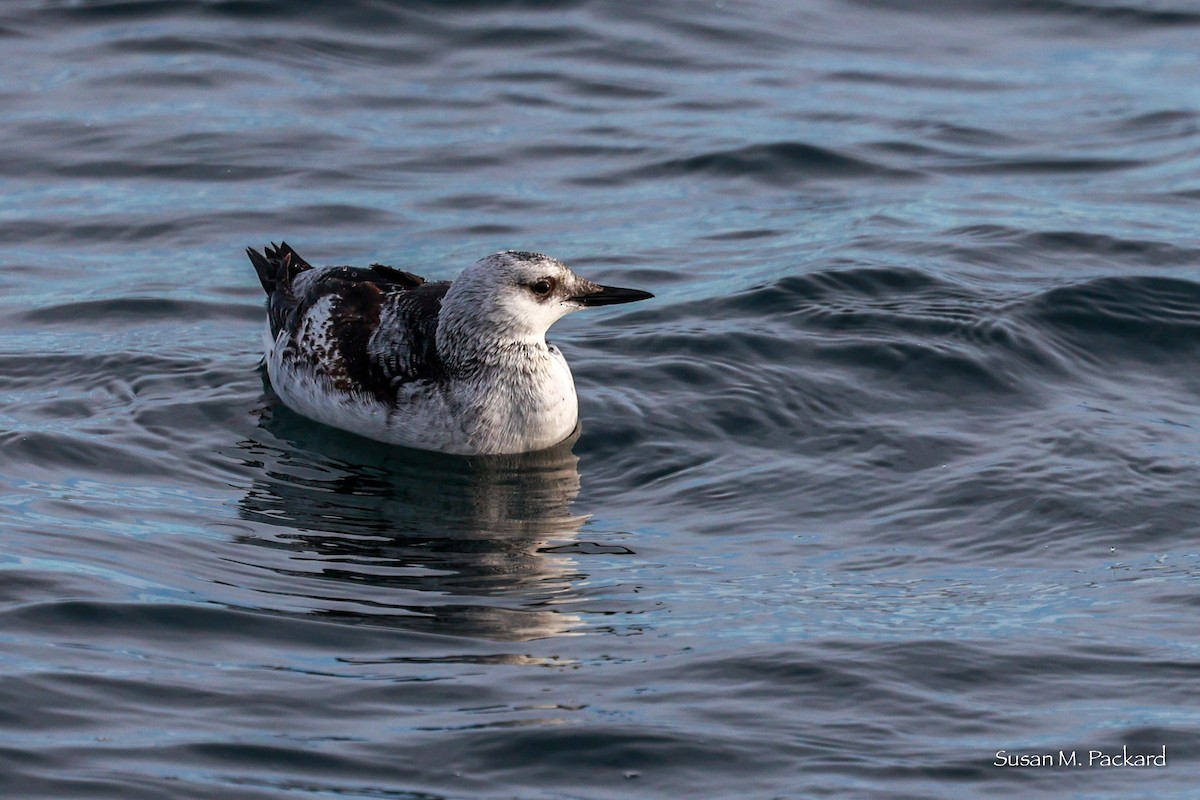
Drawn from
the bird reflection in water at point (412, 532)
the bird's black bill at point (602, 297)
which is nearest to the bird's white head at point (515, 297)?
the bird's black bill at point (602, 297)

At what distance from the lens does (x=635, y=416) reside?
1062 centimetres

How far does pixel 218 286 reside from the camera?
43.6 ft

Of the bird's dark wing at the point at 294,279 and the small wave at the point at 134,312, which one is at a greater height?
the bird's dark wing at the point at 294,279

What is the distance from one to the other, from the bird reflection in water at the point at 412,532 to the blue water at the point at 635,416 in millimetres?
36

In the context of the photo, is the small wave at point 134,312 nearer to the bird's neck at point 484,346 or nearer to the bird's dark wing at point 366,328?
the bird's dark wing at point 366,328

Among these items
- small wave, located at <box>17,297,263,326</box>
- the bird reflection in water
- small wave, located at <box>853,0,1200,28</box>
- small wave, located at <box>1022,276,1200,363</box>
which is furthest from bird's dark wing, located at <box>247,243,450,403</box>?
small wave, located at <box>853,0,1200,28</box>

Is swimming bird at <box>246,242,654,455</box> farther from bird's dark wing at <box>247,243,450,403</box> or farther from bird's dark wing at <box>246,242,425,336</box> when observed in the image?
bird's dark wing at <box>246,242,425,336</box>

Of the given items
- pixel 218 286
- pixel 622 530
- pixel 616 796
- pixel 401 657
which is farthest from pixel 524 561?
pixel 218 286

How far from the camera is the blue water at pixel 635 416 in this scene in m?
6.53

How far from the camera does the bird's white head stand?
10250 mm

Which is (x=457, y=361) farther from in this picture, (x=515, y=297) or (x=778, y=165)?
(x=778, y=165)

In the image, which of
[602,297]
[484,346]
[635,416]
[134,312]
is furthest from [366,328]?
[134,312]

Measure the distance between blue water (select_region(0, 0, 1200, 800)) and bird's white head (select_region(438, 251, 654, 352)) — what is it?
0.78 m

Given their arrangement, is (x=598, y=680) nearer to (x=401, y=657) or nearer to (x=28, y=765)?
(x=401, y=657)
